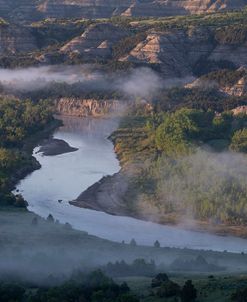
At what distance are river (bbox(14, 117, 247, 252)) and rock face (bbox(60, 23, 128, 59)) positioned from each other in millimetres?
22212

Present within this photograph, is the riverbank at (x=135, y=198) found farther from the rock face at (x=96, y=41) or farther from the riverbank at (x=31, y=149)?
the rock face at (x=96, y=41)

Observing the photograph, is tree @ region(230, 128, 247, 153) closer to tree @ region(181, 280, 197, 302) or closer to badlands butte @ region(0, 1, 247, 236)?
badlands butte @ region(0, 1, 247, 236)

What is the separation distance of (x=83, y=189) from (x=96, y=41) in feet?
160

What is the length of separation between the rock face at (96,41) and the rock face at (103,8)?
32.5 metres

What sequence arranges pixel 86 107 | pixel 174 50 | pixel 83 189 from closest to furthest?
pixel 83 189 < pixel 86 107 < pixel 174 50

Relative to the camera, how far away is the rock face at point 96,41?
313ft

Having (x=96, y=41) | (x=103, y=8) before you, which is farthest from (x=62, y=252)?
(x=103, y=8)

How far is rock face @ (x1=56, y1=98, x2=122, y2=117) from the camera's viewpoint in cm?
8150

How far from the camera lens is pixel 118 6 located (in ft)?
456

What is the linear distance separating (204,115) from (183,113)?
5.24 feet

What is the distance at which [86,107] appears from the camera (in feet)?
272

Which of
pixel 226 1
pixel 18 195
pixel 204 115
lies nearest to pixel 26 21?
pixel 226 1

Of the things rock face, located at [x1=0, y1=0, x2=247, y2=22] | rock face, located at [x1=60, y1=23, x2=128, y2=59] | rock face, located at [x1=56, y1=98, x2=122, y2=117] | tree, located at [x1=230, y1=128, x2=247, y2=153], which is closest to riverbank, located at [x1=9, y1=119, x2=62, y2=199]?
rock face, located at [x1=56, y1=98, x2=122, y2=117]

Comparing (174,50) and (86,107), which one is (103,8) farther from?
(86,107)
